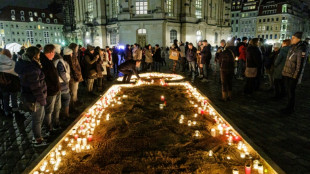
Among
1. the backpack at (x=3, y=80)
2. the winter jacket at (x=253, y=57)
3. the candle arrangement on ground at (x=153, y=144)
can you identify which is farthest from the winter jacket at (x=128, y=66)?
the winter jacket at (x=253, y=57)

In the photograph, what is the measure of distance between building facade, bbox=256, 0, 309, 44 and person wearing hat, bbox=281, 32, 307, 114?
86.1 metres

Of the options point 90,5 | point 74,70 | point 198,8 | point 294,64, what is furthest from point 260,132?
point 90,5

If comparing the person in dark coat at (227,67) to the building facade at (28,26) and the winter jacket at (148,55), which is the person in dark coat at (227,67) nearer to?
the winter jacket at (148,55)

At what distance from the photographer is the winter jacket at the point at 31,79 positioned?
182 inches

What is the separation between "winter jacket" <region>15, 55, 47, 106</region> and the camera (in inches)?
182

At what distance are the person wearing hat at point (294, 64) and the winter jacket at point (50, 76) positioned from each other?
7006 mm

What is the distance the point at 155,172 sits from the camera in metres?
3.94

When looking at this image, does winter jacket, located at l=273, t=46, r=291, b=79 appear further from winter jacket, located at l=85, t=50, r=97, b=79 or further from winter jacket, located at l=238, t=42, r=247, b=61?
winter jacket, located at l=85, t=50, r=97, b=79

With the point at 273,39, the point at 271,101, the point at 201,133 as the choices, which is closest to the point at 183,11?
the point at 271,101

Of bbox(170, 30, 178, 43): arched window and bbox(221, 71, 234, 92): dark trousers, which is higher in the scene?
bbox(170, 30, 178, 43): arched window

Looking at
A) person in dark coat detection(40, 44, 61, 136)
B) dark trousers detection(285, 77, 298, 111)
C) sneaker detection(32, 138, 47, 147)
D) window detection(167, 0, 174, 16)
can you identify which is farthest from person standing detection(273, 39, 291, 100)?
window detection(167, 0, 174, 16)

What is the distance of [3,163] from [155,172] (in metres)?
3.14

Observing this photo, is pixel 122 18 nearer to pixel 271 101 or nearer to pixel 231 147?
pixel 271 101

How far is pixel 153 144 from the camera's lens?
5078 millimetres
